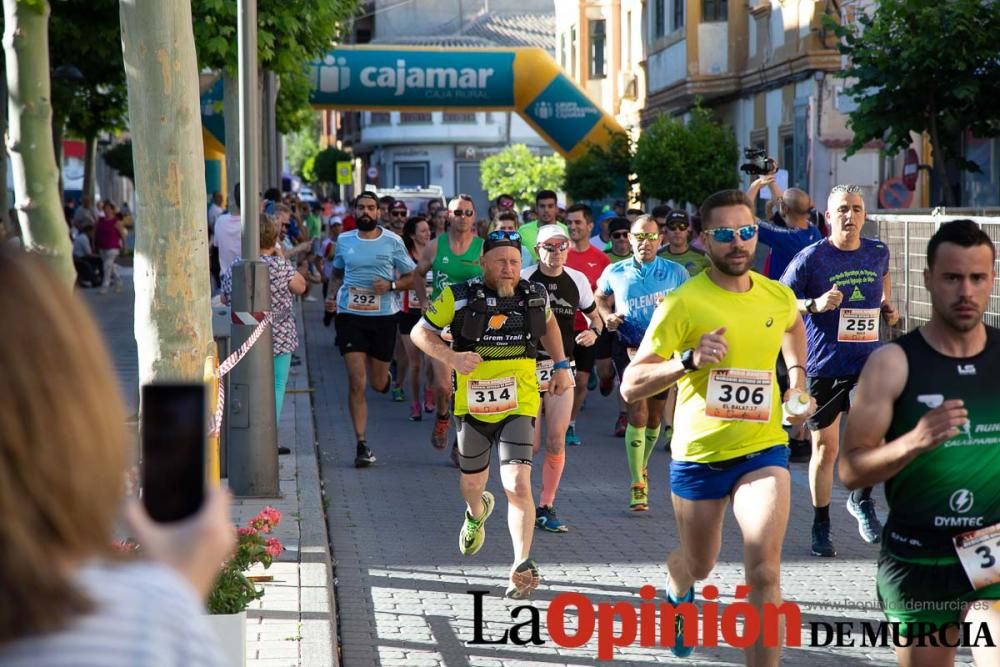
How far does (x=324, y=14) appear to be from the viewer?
754 inches

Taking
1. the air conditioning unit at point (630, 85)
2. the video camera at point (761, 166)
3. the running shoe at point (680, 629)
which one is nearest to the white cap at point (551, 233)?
the video camera at point (761, 166)

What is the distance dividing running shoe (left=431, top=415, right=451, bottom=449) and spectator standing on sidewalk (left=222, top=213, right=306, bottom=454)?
1.42 m

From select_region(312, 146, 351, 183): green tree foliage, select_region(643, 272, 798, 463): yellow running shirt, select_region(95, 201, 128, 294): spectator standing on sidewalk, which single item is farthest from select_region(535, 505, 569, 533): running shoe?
select_region(312, 146, 351, 183): green tree foliage

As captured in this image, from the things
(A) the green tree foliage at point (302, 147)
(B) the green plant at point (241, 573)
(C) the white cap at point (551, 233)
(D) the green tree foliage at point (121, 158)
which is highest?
(A) the green tree foliage at point (302, 147)

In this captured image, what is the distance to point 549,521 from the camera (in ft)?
32.8

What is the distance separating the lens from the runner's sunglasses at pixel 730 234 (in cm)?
646

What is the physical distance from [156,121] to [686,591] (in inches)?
124

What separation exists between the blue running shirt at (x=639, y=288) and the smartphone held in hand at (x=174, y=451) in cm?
940

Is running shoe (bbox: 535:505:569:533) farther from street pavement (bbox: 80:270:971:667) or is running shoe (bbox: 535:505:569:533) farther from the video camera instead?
the video camera

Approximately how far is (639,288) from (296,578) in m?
4.14

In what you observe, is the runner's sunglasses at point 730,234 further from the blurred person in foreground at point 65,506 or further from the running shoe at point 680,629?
the blurred person in foreground at point 65,506

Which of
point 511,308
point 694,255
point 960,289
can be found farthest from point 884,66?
point 960,289

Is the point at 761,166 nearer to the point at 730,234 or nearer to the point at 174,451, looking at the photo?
the point at 730,234

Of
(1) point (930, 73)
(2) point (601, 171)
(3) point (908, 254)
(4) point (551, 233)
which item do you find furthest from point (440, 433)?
(2) point (601, 171)
